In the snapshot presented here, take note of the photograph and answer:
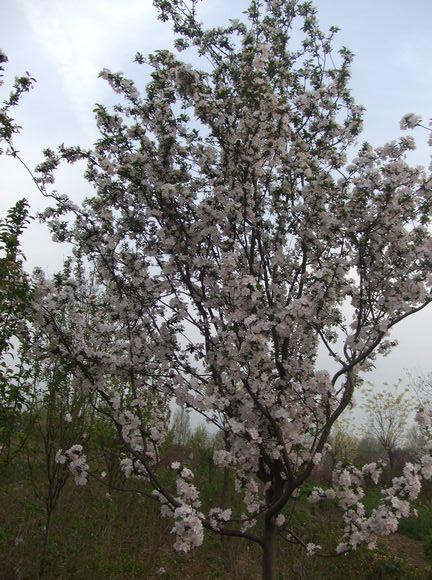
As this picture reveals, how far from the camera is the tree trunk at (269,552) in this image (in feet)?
17.1

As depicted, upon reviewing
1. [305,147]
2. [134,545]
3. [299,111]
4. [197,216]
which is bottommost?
[134,545]

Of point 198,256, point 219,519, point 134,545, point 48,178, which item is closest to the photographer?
point 219,519

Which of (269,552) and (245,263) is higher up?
(245,263)

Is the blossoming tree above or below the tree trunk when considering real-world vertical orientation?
above

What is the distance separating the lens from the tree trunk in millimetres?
5223

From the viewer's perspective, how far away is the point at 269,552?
5.27m

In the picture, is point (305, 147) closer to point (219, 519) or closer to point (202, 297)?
point (202, 297)

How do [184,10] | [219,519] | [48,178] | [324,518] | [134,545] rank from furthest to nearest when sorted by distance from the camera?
[324,518] → [134,545] → [184,10] → [48,178] → [219,519]

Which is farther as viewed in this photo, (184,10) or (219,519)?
(184,10)

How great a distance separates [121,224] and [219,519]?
363 cm

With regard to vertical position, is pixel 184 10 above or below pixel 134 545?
above

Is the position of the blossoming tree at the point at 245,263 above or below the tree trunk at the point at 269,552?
above

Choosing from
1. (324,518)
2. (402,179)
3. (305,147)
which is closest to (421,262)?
(402,179)

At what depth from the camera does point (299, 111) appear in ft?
20.3
